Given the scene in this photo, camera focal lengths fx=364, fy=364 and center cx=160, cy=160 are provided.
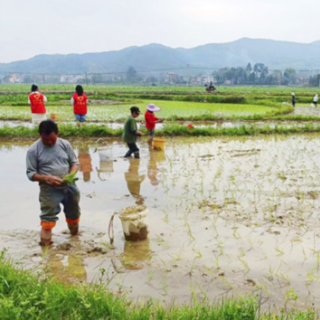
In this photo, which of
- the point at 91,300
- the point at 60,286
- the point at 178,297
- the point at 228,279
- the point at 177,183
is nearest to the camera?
the point at 91,300

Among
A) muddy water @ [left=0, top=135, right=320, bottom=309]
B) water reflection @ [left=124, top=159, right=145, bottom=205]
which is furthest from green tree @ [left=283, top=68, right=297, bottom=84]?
muddy water @ [left=0, top=135, right=320, bottom=309]

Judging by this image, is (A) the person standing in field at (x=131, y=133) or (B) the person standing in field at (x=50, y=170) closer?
(B) the person standing in field at (x=50, y=170)

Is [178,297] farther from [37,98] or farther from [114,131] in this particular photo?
[37,98]

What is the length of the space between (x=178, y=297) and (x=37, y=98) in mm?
9104

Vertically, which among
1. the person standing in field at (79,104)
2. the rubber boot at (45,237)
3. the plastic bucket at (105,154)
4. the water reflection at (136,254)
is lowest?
the water reflection at (136,254)

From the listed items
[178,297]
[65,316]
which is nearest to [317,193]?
[178,297]

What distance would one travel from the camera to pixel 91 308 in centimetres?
250

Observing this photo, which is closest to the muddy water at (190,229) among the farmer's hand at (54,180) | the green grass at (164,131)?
the farmer's hand at (54,180)

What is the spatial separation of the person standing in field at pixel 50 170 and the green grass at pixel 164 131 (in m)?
6.88

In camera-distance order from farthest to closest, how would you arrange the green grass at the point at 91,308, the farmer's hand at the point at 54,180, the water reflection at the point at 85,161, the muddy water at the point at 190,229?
the water reflection at the point at 85,161 → the farmer's hand at the point at 54,180 → the muddy water at the point at 190,229 → the green grass at the point at 91,308

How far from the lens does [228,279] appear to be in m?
3.16

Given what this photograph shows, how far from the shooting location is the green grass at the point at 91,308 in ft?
7.86

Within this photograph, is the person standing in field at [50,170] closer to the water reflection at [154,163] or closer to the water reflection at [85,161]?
the water reflection at [154,163]

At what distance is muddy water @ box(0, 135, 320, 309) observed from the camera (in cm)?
314
